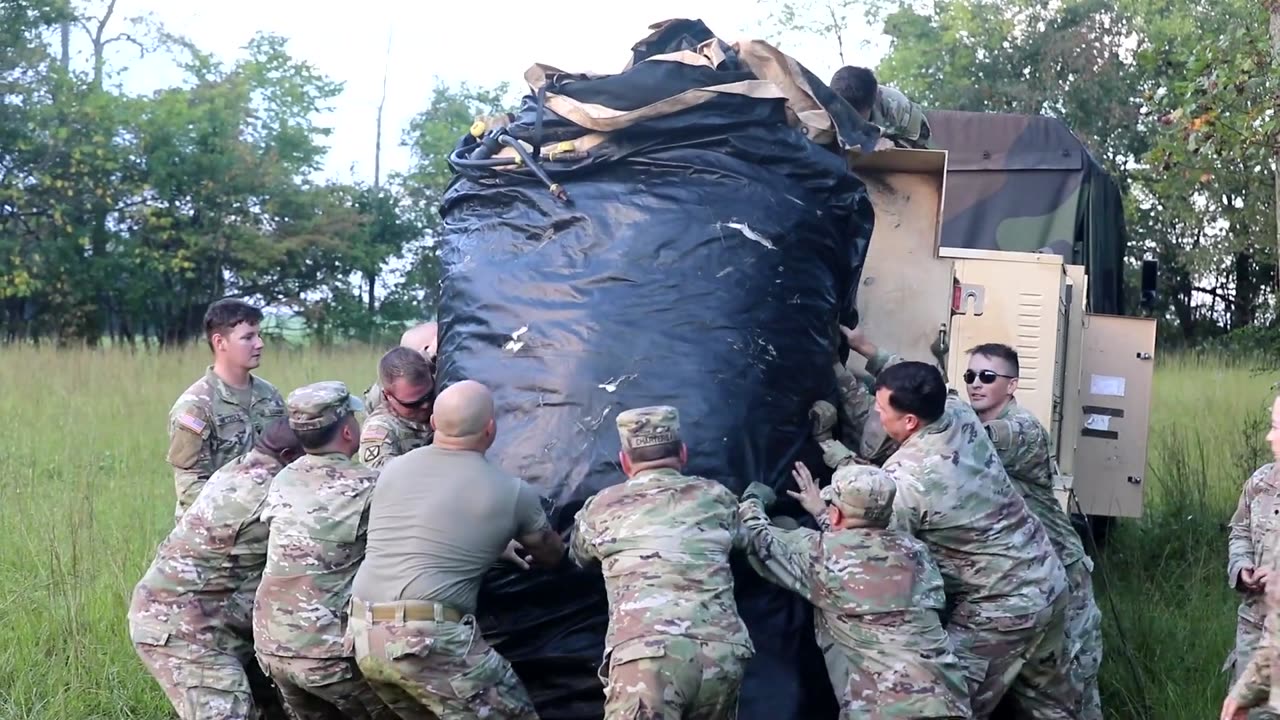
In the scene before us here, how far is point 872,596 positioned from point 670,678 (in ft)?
2.13

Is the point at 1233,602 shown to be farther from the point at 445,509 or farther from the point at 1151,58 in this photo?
the point at 445,509

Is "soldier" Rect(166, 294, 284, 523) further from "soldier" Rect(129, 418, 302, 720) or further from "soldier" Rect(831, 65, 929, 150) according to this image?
"soldier" Rect(831, 65, 929, 150)

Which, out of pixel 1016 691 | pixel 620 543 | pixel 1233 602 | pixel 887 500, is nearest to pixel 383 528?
pixel 620 543

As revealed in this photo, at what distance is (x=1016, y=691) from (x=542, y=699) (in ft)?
5.08

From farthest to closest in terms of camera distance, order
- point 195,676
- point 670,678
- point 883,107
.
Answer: point 883,107 → point 195,676 → point 670,678

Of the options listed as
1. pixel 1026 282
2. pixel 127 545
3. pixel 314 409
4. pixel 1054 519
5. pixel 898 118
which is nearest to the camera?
pixel 314 409

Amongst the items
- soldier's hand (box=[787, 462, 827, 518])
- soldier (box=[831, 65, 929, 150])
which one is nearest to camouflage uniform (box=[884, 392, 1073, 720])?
soldier's hand (box=[787, 462, 827, 518])

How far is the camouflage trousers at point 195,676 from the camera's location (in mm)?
4383

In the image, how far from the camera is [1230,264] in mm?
22078

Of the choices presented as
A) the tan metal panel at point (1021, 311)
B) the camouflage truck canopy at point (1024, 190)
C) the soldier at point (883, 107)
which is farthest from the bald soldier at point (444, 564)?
the camouflage truck canopy at point (1024, 190)

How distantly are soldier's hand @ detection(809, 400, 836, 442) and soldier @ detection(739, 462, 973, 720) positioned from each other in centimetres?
56

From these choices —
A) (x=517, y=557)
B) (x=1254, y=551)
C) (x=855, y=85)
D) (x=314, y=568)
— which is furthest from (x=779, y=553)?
(x=855, y=85)

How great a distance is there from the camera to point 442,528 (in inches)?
158

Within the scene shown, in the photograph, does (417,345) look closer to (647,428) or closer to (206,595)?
(206,595)
